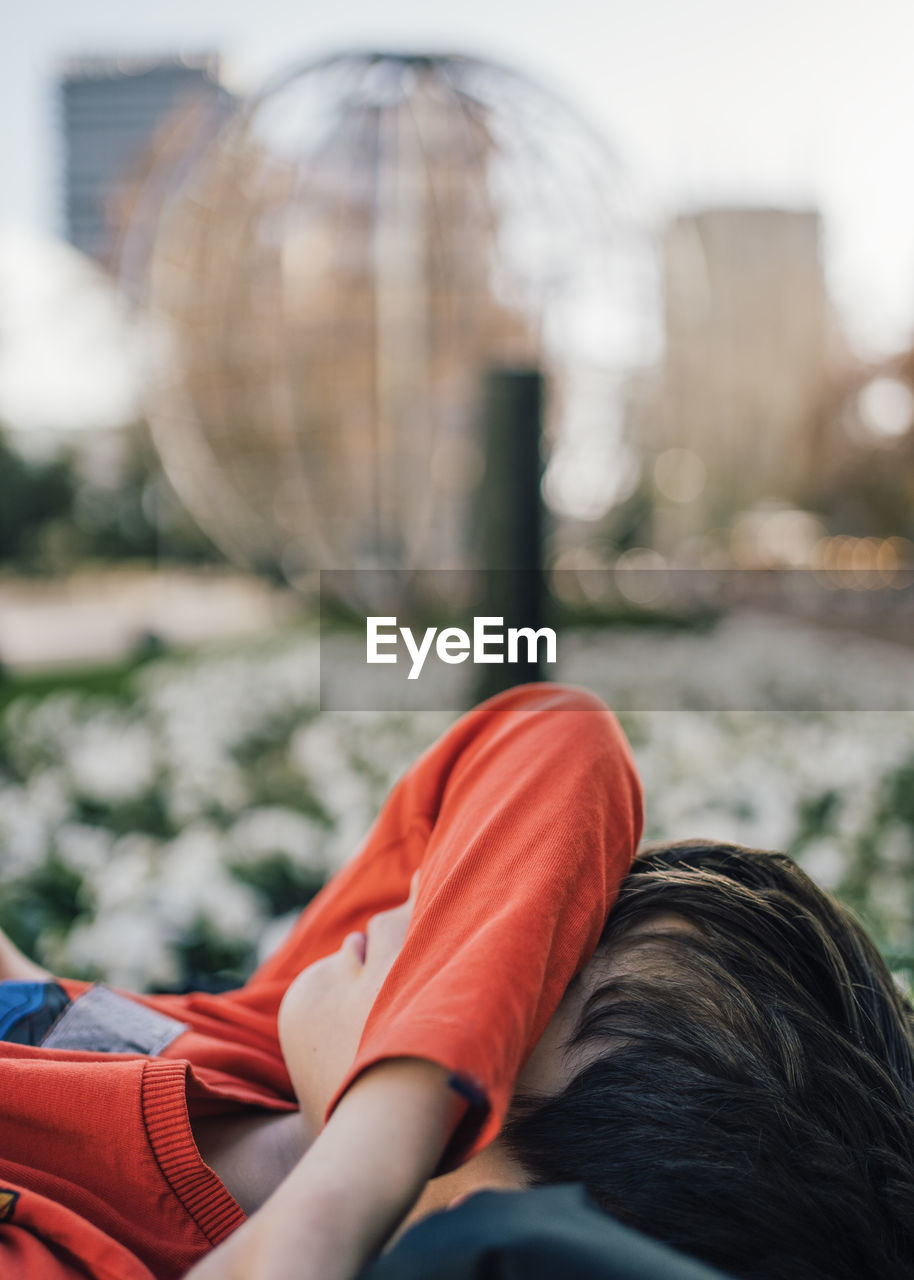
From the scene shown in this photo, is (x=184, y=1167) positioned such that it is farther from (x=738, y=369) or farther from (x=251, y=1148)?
(x=738, y=369)

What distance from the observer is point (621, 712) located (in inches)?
175

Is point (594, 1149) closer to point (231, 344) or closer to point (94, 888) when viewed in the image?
point (94, 888)

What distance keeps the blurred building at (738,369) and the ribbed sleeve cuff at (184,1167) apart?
4710mm

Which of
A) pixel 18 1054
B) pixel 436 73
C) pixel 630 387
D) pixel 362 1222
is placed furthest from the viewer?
pixel 630 387

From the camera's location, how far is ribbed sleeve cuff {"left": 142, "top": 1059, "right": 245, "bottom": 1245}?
3.60 feet

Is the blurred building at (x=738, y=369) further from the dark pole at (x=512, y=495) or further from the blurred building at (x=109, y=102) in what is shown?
the blurred building at (x=109, y=102)

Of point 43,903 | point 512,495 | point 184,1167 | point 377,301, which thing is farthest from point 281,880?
point 377,301

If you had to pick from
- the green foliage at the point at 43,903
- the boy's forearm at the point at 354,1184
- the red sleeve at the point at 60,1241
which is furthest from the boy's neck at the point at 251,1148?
the green foliage at the point at 43,903

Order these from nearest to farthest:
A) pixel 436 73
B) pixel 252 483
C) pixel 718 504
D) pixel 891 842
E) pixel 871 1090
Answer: pixel 871 1090, pixel 891 842, pixel 436 73, pixel 252 483, pixel 718 504

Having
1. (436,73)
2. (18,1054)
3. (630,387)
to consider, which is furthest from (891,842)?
(436,73)

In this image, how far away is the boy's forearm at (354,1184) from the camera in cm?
75

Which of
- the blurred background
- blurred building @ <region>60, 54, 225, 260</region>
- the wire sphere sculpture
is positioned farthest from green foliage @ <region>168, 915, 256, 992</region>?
blurred building @ <region>60, 54, 225, 260</region>

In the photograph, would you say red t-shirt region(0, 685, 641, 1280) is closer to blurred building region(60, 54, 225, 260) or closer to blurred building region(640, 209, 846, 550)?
blurred building region(640, 209, 846, 550)

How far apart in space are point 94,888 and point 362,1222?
1.83 metres
